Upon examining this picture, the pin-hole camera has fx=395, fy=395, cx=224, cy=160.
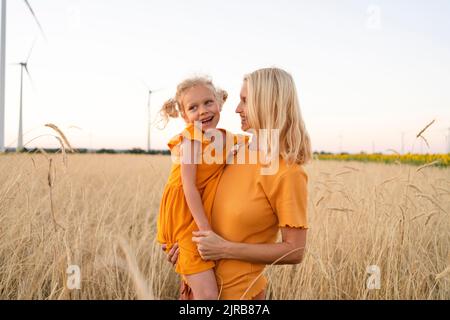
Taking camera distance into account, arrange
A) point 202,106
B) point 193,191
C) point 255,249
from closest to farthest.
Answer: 1. point 255,249
2. point 193,191
3. point 202,106

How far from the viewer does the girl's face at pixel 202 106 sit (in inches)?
89.2

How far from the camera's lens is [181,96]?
241 centimetres

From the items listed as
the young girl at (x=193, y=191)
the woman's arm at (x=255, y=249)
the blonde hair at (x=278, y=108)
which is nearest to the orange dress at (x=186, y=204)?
the young girl at (x=193, y=191)

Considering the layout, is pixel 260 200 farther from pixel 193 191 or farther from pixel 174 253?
pixel 174 253

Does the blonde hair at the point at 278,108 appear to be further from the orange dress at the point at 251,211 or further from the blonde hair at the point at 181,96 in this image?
the blonde hair at the point at 181,96

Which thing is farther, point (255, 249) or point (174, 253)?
point (174, 253)

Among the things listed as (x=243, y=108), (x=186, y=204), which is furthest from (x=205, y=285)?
(x=243, y=108)

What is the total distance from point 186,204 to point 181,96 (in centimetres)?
72

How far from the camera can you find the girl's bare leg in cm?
186

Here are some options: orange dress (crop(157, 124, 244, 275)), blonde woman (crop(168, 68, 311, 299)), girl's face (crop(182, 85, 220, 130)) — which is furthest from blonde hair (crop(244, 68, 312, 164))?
girl's face (crop(182, 85, 220, 130))

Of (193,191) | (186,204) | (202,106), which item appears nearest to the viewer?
(193,191)

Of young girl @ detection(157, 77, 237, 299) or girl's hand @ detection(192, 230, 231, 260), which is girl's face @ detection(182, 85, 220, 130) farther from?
girl's hand @ detection(192, 230, 231, 260)

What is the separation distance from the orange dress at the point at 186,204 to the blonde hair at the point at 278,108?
296mm
